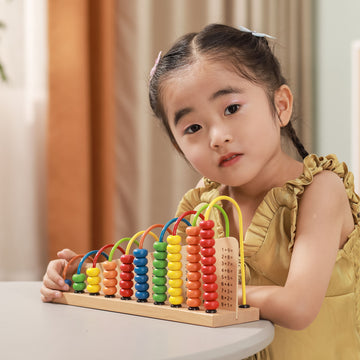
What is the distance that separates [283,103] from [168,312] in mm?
557

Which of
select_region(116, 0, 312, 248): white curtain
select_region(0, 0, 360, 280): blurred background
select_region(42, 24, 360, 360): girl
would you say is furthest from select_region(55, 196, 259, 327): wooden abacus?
select_region(116, 0, 312, 248): white curtain

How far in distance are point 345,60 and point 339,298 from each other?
229 cm

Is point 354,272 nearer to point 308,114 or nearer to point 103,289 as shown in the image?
point 103,289

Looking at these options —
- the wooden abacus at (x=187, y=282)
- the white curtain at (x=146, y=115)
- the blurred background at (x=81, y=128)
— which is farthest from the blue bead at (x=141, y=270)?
the white curtain at (x=146, y=115)

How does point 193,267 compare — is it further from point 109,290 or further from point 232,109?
point 232,109

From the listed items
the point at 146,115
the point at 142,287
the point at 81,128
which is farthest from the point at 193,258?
the point at 146,115

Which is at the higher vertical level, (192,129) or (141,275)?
(192,129)

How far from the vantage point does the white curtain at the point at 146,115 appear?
2621mm

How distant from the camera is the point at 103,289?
100cm

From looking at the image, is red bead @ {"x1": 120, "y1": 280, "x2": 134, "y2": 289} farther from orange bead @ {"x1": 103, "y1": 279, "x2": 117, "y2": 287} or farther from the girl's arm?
the girl's arm

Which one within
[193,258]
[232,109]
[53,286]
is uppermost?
[232,109]

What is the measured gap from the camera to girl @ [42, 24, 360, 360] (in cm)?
103

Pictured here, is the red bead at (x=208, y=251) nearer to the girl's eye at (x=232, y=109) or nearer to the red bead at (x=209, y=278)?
the red bead at (x=209, y=278)

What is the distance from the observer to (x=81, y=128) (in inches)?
94.9
